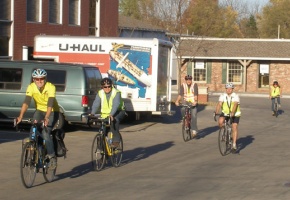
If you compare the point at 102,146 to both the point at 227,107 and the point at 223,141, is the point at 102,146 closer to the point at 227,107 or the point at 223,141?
the point at 223,141

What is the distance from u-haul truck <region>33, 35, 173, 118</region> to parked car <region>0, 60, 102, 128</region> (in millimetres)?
3033

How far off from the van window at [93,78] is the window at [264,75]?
37.1m

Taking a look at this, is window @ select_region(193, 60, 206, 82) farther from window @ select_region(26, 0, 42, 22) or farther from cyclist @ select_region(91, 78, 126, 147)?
cyclist @ select_region(91, 78, 126, 147)

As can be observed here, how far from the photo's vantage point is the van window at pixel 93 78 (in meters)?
21.2

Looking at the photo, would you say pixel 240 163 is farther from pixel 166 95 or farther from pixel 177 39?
pixel 177 39

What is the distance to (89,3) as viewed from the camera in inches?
1464

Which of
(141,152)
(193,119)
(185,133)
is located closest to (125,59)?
(193,119)

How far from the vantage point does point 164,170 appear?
1441 centimetres

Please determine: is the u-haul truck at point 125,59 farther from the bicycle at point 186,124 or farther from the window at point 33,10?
the window at point 33,10

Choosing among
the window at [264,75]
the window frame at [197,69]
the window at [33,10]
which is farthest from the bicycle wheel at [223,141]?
the window frame at [197,69]

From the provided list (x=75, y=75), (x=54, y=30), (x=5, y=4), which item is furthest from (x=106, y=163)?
(x=54, y=30)

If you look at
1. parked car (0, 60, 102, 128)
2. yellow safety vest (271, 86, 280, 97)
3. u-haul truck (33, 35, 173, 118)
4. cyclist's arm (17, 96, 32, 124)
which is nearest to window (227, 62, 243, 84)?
yellow safety vest (271, 86, 280, 97)

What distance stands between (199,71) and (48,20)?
27.4 meters

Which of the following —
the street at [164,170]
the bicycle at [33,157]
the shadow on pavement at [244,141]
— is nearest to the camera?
the street at [164,170]
